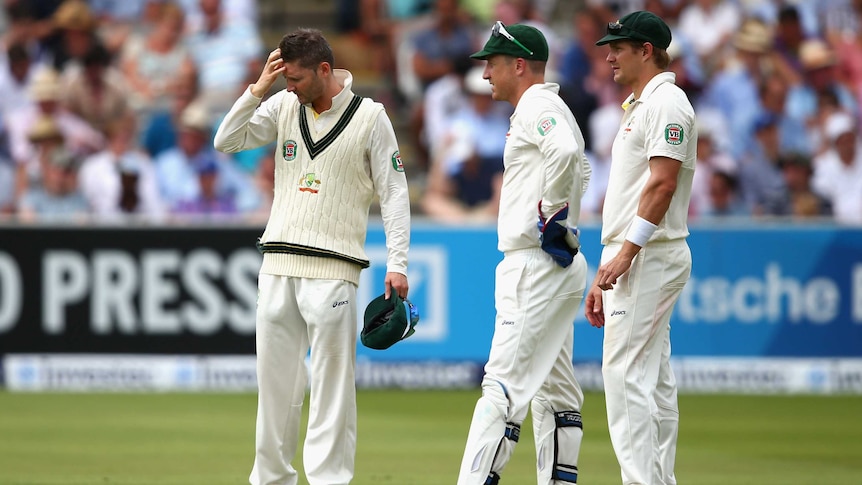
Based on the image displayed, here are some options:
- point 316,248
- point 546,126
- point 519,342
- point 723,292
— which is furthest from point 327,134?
point 723,292

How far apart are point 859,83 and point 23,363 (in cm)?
1085

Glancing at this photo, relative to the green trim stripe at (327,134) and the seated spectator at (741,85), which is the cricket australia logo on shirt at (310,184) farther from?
the seated spectator at (741,85)

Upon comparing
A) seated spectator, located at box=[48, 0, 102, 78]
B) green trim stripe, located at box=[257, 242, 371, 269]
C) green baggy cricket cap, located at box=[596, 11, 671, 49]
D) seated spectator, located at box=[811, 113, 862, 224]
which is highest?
seated spectator, located at box=[48, 0, 102, 78]

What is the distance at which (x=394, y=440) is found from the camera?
1051 centimetres

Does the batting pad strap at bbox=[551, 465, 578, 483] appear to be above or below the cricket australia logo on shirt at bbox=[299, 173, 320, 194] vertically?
below

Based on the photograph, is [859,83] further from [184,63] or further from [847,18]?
[184,63]

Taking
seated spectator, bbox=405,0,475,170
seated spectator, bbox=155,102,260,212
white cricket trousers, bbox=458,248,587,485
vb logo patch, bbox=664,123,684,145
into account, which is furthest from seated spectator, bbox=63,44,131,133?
vb logo patch, bbox=664,123,684,145

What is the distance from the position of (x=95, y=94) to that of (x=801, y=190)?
810cm

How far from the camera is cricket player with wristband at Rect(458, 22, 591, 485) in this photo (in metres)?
6.71

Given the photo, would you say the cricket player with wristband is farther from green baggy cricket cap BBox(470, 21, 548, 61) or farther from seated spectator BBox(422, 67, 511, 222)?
seated spectator BBox(422, 67, 511, 222)

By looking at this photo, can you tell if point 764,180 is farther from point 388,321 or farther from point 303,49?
point 303,49

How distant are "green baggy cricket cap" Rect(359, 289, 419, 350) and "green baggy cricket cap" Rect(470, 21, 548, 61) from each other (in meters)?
1.33

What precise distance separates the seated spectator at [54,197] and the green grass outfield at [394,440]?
2042 millimetres

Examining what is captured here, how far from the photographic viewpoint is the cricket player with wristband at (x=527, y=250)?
6.71 metres
